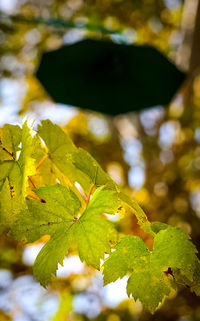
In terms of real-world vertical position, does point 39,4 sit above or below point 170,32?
above

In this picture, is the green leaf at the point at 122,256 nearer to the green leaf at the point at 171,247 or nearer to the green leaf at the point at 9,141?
the green leaf at the point at 171,247

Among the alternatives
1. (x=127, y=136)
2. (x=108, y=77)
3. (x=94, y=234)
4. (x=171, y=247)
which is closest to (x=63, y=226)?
(x=94, y=234)

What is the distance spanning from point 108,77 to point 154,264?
1356mm

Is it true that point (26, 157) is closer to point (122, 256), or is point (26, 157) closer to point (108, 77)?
point (122, 256)

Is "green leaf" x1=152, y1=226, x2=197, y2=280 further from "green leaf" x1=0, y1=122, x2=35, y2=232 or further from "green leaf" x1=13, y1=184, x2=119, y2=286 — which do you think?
"green leaf" x1=0, y1=122, x2=35, y2=232

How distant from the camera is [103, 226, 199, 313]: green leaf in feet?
1.31

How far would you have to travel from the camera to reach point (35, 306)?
3441 millimetres

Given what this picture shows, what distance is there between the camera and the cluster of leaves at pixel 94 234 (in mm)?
402

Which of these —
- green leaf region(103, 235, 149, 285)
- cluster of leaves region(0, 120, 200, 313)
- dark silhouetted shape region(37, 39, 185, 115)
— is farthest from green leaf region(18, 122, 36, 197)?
dark silhouetted shape region(37, 39, 185, 115)

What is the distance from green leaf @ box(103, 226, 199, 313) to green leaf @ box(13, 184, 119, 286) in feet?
0.09

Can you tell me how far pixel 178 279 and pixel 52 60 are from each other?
4.67 ft

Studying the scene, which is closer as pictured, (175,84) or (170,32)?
(175,84)

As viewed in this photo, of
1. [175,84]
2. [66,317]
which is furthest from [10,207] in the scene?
[66,317]

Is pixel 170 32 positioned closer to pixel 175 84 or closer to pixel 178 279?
pixel 175 84
